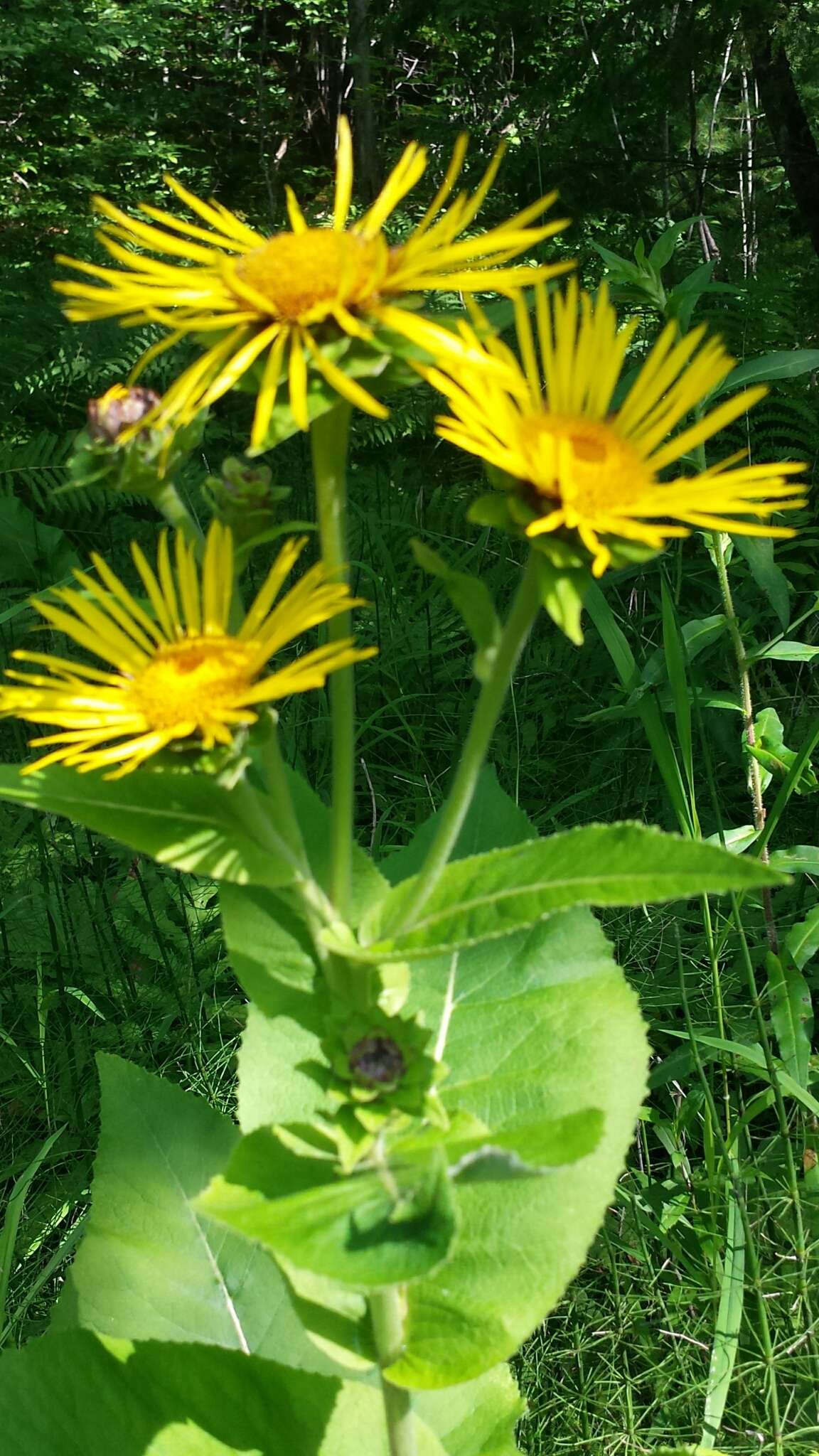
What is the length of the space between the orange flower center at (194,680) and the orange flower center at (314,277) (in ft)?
0.77

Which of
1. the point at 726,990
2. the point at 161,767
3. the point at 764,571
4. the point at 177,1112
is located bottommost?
the point at 726,990

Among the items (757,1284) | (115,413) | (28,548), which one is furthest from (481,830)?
(28,548)

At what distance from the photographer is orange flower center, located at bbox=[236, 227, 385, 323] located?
0.75m

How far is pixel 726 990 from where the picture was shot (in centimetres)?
Result: 205

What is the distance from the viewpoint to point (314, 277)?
761mm

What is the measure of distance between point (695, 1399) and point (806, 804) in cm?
128

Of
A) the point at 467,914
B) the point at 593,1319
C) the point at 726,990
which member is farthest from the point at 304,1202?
the point at 726,990

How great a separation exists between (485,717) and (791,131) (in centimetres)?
403

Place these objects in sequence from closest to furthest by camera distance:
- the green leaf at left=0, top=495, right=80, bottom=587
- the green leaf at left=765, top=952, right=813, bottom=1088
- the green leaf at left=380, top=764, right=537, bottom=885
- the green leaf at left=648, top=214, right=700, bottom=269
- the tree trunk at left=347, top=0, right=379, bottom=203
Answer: the green leaf at left=380, top=764, right=537, bottom=885 → the green leaf at left=765, top=952, right=813, bottom=1088 → the green leaf at left=648, top=214, right=700, bottom=269 → the green leaf at left=0, top=495, right=80, bottom=587 → the tree trunk at left=347, top=0, right=379, bottom=203

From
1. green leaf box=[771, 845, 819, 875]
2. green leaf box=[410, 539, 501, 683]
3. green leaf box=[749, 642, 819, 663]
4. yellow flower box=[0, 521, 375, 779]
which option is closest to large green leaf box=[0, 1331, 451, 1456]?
yellow flower box=[0, 521, 375, 779]

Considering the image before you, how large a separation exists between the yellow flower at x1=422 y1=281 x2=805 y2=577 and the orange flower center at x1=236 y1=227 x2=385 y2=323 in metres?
0.08

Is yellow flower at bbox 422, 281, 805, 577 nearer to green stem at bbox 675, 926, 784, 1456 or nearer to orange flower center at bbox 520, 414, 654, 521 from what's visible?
orange flower center at bbox 520, 414, 654, 521

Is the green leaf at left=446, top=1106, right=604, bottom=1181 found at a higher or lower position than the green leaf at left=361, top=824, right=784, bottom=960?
lower

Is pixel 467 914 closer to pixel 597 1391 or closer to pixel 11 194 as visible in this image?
pixel 597 1391
